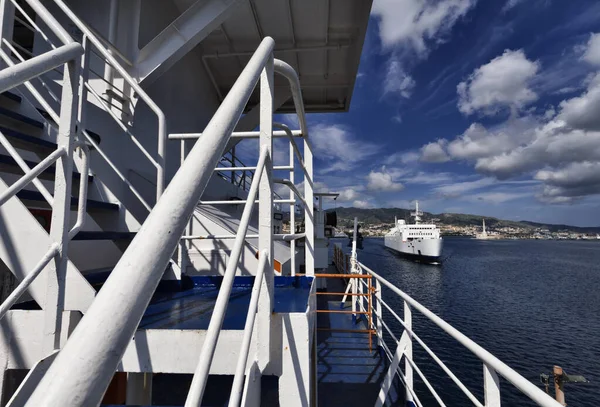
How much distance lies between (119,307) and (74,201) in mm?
2268

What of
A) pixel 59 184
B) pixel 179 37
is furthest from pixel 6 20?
pixel 59 184

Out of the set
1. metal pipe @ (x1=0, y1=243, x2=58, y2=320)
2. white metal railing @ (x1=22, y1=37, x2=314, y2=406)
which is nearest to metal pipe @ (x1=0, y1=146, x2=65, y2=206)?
metal pipe @ (x1=0, y1=243, x2=58, y2=320)

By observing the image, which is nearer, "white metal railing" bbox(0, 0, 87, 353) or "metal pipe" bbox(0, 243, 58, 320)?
"metal pipe" bbox(0, 243, 58, 320)

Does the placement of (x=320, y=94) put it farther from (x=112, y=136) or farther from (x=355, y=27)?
(x=112, y=136)

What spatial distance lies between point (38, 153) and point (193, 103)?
438 centimetres

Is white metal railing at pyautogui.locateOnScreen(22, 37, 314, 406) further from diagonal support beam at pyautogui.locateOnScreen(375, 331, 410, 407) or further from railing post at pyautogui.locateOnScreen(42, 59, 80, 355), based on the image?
diagonal support beam at pyautogui.locateOnScreen(375, 331, 410, 407)

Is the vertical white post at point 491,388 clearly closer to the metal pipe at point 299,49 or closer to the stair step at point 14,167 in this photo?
the stair step at point 14,167

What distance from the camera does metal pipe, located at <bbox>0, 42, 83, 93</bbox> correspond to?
1097mm

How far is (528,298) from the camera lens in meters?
20.4

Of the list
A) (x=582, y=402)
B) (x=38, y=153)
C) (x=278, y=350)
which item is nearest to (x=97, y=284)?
(x=38, y=153)

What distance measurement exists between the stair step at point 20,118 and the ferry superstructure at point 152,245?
0.07 feet

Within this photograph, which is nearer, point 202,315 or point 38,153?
point 202,315

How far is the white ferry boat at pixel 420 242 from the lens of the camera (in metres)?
37.7

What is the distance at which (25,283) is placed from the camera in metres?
1.19
